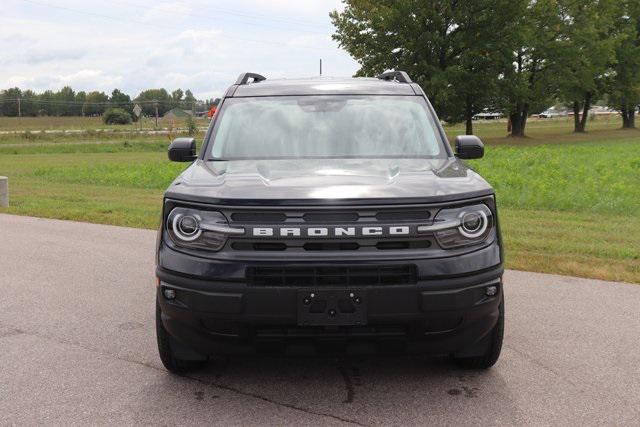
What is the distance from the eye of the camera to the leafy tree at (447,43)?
41.8m

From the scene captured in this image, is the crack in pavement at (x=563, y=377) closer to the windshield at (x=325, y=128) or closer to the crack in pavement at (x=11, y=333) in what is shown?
the windshield at (x=325, y=128)

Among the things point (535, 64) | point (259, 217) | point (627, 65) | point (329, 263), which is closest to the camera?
point (329, 263)

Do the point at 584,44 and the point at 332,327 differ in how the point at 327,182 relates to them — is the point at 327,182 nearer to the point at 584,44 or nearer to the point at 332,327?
the point at 332,327

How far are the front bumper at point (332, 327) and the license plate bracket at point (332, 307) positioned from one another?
0.08ft

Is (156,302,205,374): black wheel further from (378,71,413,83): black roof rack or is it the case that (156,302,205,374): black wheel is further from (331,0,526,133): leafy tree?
(331,0,526,133): leafy tree

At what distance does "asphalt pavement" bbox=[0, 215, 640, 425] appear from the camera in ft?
12.2

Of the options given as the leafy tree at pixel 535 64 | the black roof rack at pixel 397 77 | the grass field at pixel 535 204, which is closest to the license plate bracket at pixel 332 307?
the black roof rack at pixel 397 77

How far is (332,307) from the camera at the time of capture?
139 inches

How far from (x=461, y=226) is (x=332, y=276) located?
716mm

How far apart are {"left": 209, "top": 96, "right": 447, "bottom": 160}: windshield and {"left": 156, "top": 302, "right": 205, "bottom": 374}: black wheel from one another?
1206 mm

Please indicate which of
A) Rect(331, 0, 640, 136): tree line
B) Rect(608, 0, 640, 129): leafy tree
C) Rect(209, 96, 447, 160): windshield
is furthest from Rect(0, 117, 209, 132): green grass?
Rect(209, 96, 447, 160): windshield

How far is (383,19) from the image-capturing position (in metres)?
42.4

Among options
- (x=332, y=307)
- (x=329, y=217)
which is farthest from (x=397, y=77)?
(x=332, y=307)

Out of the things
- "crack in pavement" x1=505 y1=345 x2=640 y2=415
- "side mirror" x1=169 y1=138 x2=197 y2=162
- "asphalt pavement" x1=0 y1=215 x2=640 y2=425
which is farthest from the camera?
"side mirror" x1=169 y1=138 x2=197 y2=162
